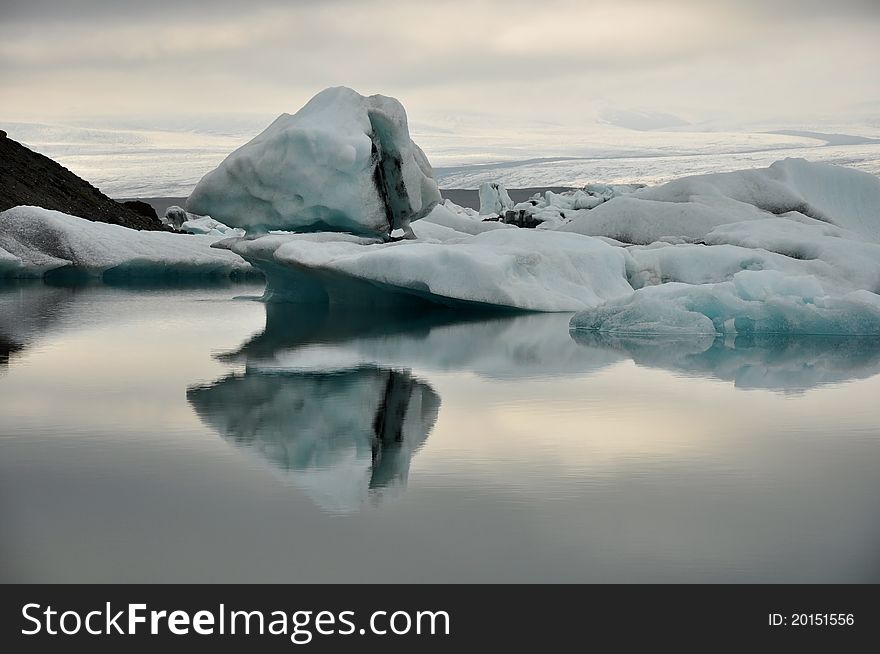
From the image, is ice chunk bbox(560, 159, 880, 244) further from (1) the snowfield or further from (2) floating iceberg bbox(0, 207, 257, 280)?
(2) floating iceberg bbox(0, 207, 257, 280)

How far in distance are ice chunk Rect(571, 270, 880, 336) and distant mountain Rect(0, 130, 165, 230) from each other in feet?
83.9

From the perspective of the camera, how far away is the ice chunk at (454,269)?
34.5ft

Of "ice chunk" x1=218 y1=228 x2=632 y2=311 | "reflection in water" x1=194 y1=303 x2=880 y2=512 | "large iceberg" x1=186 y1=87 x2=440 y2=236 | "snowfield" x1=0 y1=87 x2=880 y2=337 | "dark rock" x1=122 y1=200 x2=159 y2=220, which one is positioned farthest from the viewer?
"dark rock" x1=122 y1=200 x2=159 y2=220

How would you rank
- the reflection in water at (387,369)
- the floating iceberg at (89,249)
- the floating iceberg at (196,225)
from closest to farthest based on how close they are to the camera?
the reflection in water at (387,369) → the floating iceberg at (89,249) → the floating iceberg at (196,225)

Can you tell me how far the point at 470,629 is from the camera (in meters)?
2.56

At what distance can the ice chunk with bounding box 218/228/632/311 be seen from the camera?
414 inches

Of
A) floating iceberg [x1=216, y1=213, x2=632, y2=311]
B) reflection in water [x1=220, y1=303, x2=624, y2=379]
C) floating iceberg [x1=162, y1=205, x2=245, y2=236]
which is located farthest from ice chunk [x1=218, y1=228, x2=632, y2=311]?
floating iceberg [x1=162, y1=205, x2=245, y2=236]

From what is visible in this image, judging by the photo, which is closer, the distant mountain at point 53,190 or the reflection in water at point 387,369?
the reflection in water at point 387,369

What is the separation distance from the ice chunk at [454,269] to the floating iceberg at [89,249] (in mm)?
6288

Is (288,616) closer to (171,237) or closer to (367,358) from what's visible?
(367,358)

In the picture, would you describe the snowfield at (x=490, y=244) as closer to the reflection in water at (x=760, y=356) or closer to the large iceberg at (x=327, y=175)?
the large iceberg at (x=327, y=175)

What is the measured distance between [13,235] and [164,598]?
57.1 ft

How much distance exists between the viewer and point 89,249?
18797 mm

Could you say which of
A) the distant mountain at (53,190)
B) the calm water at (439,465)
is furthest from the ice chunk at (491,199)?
the calm water at (439,465)
